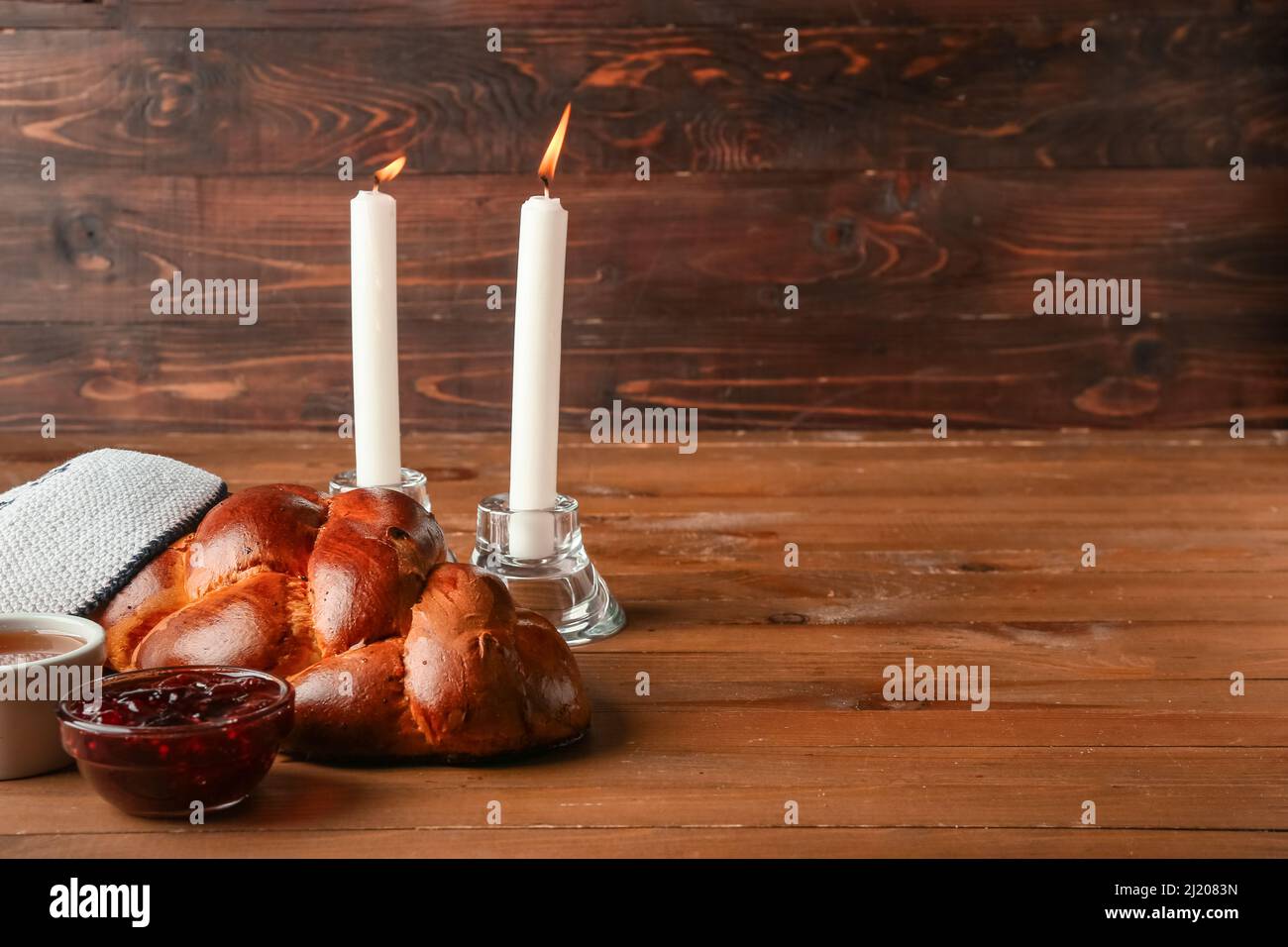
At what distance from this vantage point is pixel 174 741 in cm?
77

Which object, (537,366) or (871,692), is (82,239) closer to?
(537,366)

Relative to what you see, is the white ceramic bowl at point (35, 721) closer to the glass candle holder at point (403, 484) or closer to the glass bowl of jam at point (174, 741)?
the glass bowl of jam at point (174, 741)

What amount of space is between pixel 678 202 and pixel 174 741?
167cm

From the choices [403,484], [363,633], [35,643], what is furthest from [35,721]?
[403,484]

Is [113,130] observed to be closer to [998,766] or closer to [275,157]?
[275,157]

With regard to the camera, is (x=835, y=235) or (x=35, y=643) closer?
(x=35, y=643)

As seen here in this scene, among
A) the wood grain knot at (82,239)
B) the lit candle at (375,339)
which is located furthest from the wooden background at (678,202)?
the lit candle at (375,339)

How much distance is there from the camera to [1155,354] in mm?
2379

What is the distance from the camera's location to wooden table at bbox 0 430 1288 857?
2.61ft

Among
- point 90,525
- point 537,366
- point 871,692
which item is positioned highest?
point 537,366

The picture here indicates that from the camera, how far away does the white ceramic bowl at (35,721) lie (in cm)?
83

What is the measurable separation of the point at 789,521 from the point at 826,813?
82 centimetres

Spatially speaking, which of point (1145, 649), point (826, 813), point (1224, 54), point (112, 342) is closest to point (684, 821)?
point (826, 813)

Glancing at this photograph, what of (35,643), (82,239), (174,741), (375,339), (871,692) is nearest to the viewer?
(174,741)
